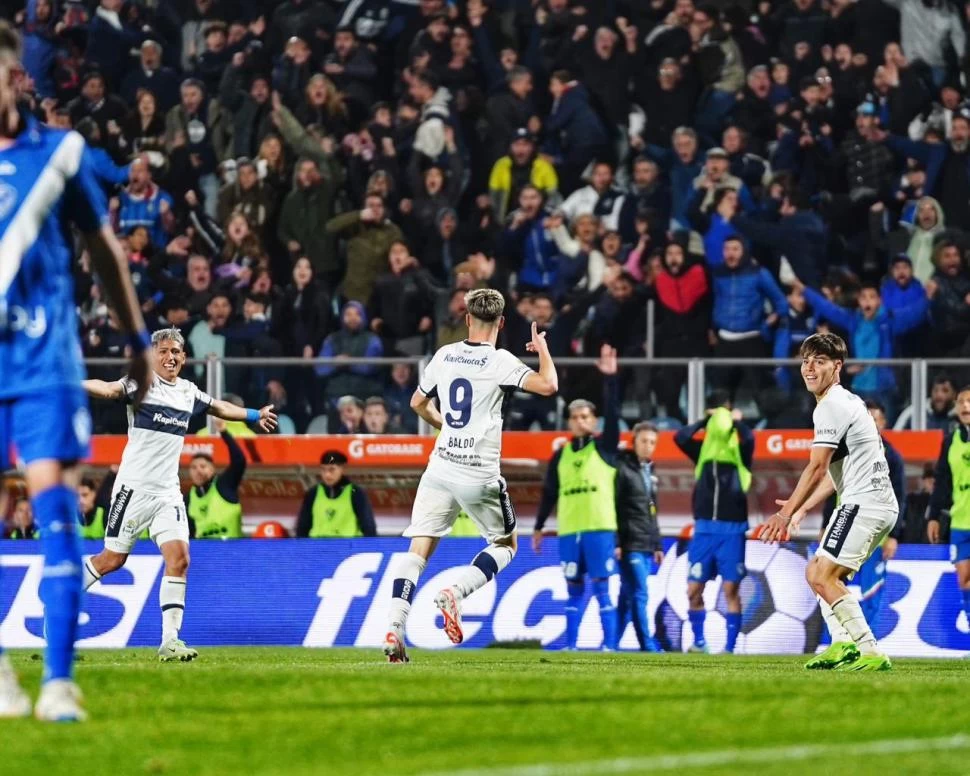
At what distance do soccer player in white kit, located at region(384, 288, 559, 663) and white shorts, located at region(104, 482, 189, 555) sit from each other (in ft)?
7.85

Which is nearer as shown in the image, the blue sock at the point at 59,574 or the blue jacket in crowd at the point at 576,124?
the blue sock at the point at 59,574

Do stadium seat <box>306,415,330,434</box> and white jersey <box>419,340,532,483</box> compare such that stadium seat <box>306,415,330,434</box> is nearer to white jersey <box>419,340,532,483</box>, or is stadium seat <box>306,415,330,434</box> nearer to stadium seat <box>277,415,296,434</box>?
stadium seat <box>277,415,296,434</box>

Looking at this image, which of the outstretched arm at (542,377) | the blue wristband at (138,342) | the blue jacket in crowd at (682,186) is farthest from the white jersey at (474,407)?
the blue jacket in crowd at (682,186)

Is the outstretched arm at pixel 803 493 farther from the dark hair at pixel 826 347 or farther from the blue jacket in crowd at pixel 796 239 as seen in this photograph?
the blue jacket in crowd at pixel 796 239

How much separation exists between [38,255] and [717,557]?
43.5ft

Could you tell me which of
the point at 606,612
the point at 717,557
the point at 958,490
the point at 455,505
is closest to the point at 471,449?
the point at 455,505

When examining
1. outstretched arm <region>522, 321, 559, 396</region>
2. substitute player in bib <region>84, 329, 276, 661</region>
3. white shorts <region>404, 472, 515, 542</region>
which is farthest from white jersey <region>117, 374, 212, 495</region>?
outstretched arm <region>522, 321, 559, 396</region>

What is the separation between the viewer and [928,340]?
2183 centimetres

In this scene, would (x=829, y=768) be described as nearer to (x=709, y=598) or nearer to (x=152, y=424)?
(x=152, y=424)

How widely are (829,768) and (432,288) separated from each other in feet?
54.0

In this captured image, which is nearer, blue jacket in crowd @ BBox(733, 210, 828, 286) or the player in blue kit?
the player in blue kit

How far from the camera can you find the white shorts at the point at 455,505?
13727 mm

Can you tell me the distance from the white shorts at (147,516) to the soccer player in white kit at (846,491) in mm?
5000

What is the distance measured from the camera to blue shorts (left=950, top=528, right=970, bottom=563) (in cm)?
1889
